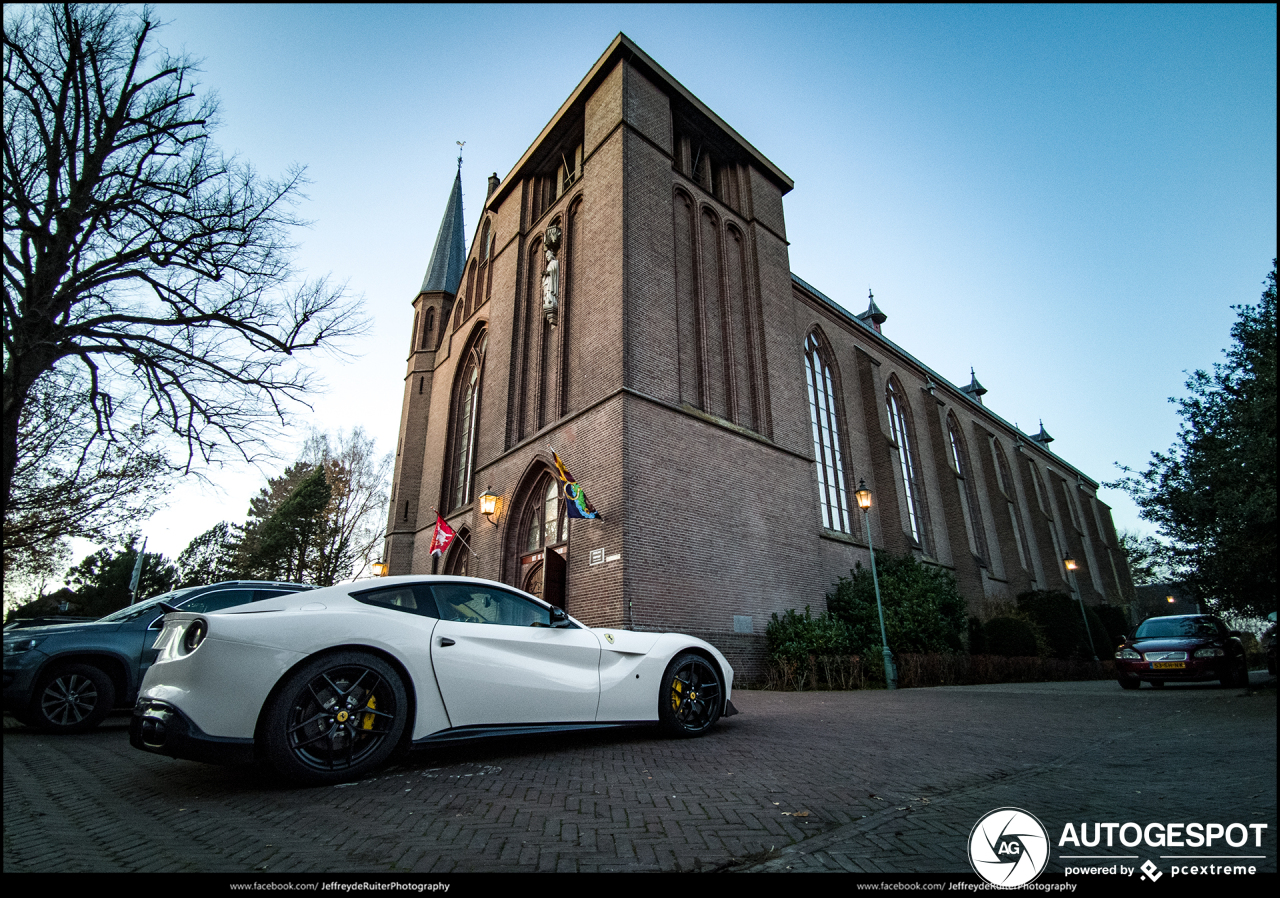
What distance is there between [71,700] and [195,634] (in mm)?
4175

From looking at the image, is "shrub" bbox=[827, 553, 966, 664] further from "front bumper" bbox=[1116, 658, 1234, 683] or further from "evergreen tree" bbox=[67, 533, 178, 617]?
"evergreen tree" bbox=[67, 533, 178, 617]

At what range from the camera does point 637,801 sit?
3.07 metres

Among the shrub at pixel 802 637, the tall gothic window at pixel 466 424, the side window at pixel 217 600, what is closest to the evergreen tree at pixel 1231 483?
the shrub at pixel 802 637

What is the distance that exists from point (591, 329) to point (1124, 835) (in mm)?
13167

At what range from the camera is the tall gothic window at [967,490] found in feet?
82.7

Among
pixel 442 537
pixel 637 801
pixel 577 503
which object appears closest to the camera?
pixel 637 801

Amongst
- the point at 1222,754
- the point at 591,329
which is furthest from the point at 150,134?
the point at 1222,754

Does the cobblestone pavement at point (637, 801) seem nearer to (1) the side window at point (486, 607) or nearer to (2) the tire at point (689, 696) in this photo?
(2) the tire at point (689, 696)

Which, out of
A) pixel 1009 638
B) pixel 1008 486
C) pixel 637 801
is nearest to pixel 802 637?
pixel 1009 638

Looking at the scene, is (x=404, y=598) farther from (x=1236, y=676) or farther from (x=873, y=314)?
(x=873, y=314)

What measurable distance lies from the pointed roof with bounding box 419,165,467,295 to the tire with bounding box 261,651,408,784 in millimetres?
25384

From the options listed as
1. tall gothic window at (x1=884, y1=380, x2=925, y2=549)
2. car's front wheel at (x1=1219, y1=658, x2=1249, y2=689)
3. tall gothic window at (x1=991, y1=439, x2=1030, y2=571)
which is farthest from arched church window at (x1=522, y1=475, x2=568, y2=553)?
tall gothic window at (x1=991, y1=439, x2=1030, y2=571)

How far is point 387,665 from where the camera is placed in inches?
147

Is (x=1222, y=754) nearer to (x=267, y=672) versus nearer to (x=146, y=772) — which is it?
(x=267, y=672)
